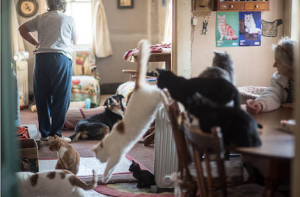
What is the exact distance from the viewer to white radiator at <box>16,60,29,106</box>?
21.5ft

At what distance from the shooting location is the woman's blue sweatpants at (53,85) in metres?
3.66

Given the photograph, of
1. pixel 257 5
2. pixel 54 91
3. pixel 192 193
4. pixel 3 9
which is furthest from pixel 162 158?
pixel 257 5

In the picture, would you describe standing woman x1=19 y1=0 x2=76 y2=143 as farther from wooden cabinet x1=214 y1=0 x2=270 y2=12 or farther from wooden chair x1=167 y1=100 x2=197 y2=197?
wooden chair x1=167 y1=100 x2=197 y2=197

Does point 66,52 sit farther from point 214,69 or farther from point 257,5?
point 214,69

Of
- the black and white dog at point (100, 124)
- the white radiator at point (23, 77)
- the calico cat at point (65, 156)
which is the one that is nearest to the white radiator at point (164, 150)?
the calico cat at point (65, 156)

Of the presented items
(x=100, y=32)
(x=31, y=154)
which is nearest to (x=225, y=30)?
(x=31, y=154)

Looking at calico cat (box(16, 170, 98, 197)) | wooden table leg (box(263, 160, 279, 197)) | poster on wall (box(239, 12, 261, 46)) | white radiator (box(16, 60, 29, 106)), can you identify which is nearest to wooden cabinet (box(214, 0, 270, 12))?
poster on wall (box(239, 12, 261, 46))

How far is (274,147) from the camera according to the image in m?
1.32

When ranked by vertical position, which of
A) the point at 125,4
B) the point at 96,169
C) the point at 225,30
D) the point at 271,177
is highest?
the point at 125,4

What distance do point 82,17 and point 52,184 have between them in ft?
18.4

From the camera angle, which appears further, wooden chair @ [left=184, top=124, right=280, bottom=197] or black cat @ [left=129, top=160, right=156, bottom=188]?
black cat @ [left=129, top=160, right=156, bottom=188]

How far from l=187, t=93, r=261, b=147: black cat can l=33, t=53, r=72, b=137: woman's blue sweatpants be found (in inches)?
99.8

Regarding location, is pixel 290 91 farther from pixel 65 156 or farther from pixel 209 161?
pixel 65 156

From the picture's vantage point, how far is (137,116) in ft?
5.49
